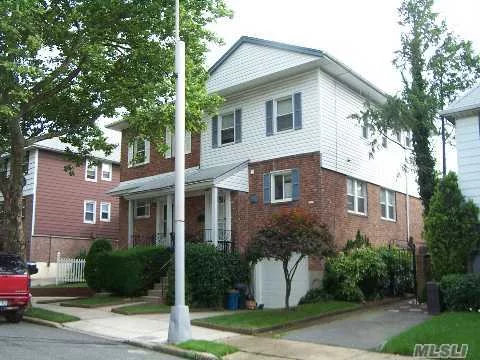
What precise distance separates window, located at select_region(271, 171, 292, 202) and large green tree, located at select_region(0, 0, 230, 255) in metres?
3.49

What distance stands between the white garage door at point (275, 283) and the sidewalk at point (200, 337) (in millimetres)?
3343

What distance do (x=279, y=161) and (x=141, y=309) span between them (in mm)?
7292

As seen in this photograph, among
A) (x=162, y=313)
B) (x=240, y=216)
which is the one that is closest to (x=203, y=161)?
(x=240, y=216)

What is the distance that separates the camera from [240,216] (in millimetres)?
21359

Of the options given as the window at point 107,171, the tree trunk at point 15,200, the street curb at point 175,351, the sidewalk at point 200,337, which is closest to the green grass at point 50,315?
the sidewalk at point 200,337

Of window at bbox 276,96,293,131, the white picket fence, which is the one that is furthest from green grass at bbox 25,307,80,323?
the white picket fence

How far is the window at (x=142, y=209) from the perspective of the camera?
85.1 ft

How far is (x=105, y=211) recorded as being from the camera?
36156mm

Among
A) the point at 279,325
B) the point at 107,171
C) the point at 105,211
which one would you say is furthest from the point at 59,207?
the point at 279,325

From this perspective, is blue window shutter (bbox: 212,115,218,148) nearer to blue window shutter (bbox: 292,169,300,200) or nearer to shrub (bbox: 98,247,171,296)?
blue window shutter (bbox: 292,169,300,200)

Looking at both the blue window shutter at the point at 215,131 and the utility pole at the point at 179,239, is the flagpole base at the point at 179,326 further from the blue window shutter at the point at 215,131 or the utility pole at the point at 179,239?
the blue window shutter at the point at 215,131

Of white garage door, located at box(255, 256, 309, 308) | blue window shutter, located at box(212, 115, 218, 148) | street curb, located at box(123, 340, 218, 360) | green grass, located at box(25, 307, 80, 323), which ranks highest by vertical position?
blue window shutter, located at box(212, 115, 218, 148)

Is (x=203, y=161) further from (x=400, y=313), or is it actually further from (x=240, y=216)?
(x=400, y=313)

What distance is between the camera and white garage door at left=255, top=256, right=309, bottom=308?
62.8 ft
